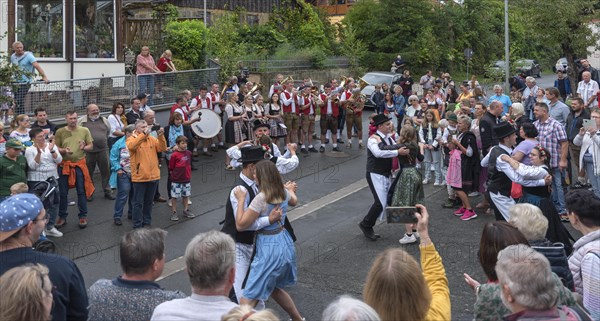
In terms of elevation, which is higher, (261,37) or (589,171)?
(261,37)

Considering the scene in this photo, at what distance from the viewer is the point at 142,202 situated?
10484 mm

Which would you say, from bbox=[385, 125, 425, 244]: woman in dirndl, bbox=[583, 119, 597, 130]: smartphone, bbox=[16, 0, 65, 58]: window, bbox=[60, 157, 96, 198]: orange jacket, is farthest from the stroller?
bbox=[583, 119, 597, 130]: smartphone

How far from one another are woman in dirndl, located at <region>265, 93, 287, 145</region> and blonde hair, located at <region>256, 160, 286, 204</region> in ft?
31.6

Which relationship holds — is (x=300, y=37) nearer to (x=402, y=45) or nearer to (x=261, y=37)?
(x=261, y=37)

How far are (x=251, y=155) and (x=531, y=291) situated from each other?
11.8 feet

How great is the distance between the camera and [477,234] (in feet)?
33.9

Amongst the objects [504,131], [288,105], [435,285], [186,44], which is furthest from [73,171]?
[186,44]

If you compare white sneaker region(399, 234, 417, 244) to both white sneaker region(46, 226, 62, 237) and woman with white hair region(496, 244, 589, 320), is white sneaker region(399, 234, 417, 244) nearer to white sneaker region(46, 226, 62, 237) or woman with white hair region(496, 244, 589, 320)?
white sneaker region(46, 226, 62, 237)

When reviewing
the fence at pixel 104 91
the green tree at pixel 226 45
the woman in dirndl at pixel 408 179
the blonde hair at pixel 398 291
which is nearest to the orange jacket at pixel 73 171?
the fence at pixel 104 91

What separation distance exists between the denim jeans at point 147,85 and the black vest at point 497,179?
10.1 metres

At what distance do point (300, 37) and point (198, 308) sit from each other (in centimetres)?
2871

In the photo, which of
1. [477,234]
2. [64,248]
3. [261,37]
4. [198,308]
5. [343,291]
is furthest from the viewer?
[261,37]

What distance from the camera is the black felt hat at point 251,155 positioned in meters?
6.61

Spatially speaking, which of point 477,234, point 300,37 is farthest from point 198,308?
point 300,37
